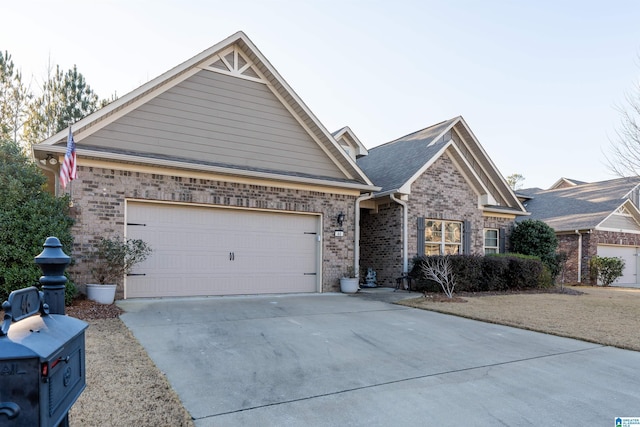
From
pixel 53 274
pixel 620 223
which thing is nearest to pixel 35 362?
pixel 53 274

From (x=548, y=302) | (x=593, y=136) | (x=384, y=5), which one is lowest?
(x=548, y=302)

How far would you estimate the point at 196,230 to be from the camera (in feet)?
31.0

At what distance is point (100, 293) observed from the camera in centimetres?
779

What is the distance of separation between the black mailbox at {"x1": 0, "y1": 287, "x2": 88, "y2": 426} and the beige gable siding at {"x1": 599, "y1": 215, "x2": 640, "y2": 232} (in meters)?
22.2

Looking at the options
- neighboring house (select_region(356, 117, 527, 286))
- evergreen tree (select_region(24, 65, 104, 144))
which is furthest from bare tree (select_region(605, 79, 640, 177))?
evergreen tree (select_region(24, 65, 104, 144))

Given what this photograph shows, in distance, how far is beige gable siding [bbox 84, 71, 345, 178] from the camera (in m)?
9.03

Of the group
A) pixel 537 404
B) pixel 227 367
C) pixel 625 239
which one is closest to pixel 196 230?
pixel 227 367

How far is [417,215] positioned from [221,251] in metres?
6.31

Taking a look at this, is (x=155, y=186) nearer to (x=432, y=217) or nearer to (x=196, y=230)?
(x=196, y=230)

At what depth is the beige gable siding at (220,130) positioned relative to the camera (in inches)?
356

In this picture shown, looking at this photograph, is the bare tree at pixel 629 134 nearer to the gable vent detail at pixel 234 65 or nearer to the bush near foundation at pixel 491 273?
the bush near foundation at pixel 491 273

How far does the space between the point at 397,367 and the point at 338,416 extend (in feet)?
5.00

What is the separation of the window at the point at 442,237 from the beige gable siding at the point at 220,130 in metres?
3.92

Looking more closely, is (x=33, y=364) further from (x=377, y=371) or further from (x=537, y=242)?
(x=537, y=242)
